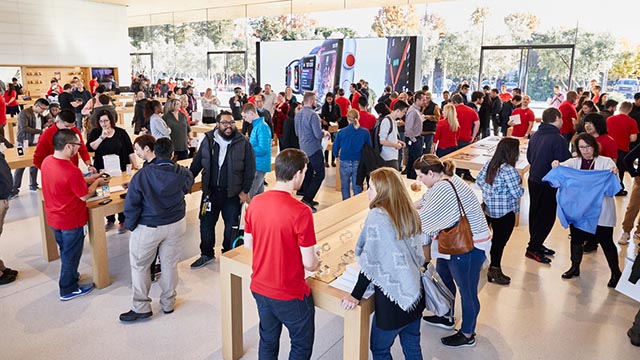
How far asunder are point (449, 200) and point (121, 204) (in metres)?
2.94

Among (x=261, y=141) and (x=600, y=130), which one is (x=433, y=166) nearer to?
(x=261, y=141)

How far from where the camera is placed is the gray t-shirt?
5.84m

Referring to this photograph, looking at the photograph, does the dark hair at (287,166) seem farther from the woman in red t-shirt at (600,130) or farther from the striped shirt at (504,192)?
the woman in red t-shirt at (600,130)

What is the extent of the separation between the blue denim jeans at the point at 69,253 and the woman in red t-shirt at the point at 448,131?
5019 millimetres

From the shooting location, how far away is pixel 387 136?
586 centimetres

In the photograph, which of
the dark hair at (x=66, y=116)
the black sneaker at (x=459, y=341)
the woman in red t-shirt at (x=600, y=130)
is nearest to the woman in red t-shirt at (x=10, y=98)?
the dark hair at (x=66, y=116)

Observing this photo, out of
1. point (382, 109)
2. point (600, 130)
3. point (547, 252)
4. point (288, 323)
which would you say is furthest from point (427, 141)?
point (288, 323)

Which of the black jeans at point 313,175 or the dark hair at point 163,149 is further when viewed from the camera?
the black jeans at point 313,175

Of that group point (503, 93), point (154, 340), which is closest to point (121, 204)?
point (154, 340)

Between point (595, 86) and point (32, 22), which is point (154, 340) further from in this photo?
point (32, 22)

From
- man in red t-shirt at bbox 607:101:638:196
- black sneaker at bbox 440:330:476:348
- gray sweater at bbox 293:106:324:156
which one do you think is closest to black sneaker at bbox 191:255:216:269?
gray sweater at bbox 293:106:324:156

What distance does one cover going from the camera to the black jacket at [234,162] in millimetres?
4297

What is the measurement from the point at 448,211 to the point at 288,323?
3.84 feet

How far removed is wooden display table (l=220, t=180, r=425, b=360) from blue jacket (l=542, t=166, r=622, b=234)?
130 cm
